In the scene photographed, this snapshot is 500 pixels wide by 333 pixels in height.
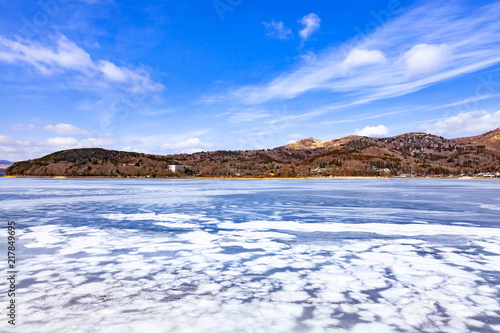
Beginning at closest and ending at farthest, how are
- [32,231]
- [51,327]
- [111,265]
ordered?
[51,327] → [111,265] → [32,231]

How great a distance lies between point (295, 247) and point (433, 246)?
12.3ft

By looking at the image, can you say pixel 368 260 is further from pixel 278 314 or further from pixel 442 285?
pixel 278 314

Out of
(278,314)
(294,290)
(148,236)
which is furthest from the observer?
(148,236)

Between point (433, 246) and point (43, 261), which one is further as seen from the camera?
point (433, 246)

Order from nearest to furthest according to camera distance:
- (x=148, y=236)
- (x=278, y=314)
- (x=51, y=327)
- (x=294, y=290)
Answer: (x=51, y=327)
(x=278, y=314)
(x=294, y=290)
(x=148, y=236)

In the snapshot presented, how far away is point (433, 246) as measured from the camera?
29.0 feet

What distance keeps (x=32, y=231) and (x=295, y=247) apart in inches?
352

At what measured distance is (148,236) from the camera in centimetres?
1032

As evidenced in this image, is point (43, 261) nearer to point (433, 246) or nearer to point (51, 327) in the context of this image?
point (51, 327)

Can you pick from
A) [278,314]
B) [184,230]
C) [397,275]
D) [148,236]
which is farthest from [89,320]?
[184,230]

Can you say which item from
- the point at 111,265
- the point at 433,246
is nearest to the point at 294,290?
the point at 111,265

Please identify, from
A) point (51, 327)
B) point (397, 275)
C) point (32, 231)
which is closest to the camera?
point (51, 327)

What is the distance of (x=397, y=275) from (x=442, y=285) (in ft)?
2.62

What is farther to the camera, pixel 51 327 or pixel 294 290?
pixel 294 290
